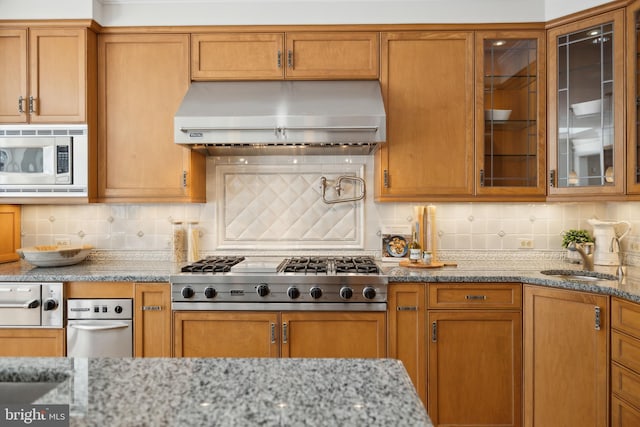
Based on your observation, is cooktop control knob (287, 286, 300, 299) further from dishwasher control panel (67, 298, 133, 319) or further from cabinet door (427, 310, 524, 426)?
dishwasher control panel (67, 298, 133, 319)

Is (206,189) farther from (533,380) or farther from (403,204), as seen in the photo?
(533,380)

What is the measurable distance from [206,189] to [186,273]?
87cm

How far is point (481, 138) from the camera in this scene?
9.13 feet

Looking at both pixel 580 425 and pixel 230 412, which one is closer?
pixel 230 412

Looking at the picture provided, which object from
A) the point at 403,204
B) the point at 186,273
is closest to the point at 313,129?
the point at 403,204

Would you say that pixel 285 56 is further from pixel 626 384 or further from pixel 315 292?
pixel 626 384

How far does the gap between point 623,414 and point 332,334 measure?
1.51 meters

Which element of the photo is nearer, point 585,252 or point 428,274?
point 428,274

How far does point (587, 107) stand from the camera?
2.61 meters

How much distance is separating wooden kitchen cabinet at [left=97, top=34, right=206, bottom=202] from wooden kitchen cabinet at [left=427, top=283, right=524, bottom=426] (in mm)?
1922

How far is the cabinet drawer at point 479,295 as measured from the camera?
2.47 metres

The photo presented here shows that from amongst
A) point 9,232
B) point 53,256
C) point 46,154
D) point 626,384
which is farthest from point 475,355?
point 9,232

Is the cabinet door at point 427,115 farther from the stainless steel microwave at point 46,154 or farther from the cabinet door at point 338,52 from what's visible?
the stainless steel microwave at point 46,154

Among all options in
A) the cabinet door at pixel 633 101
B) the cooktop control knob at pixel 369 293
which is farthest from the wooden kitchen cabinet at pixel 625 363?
the cooktop control knob at pixel 369 293
